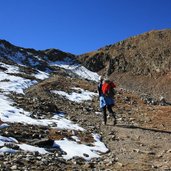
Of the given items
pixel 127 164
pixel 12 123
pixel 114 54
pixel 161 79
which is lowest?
pixel 127 164

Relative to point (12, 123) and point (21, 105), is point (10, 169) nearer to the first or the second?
point (12, 123)

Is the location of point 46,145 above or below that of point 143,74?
below

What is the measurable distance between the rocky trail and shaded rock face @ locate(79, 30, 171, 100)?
53.9 metres

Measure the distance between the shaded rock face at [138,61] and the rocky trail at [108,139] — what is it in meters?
53.9

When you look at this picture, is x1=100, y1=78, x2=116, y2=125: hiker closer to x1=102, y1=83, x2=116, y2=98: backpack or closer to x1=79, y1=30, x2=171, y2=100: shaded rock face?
x1=102, y1=83, x2=116, y2=98: backpack

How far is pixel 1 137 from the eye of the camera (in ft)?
38.8

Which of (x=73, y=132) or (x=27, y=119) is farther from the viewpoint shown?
(x=27, y=119)

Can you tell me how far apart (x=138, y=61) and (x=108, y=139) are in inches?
3248

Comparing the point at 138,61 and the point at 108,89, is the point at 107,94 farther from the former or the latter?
the point at 138,61

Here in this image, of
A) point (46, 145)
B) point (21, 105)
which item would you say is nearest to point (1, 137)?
point (46, 145)

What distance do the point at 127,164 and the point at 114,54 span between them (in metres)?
94.7

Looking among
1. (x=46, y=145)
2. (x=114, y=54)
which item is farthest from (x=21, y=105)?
(x=114, y=54)

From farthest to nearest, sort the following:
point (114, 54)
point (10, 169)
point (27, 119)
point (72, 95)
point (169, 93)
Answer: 1. point (114, 54)
2. point (169, 93)
3. point (72, 95)
4. point (27, 119)
5. point (10, 169)

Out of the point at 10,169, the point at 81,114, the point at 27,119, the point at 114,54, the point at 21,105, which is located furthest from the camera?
the point at 114,54
